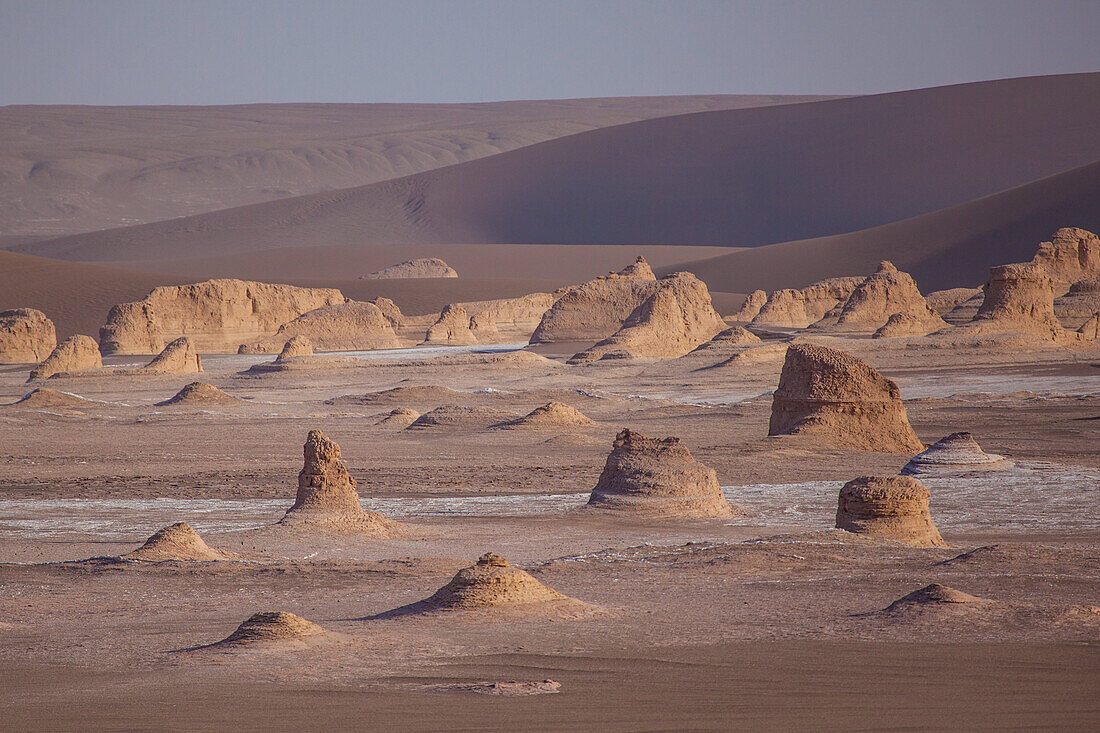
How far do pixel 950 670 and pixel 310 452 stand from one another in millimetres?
7722

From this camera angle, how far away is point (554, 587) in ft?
30.6

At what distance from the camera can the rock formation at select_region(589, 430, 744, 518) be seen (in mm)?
13336

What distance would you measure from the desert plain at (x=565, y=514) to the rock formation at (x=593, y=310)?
0.15 m

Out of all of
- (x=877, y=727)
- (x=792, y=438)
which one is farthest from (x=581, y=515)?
(x=877, y=727)

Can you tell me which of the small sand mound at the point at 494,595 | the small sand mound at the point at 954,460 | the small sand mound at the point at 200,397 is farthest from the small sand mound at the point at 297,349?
the small sand mound at the point at 494,595

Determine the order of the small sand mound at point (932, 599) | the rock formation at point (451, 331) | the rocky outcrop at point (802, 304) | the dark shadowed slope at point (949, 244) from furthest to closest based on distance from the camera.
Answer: the dark shadowed slope at point (949, 244)
the rocky outcrop at point (802, 304)
the rock formation at point (451, 331)
the small sand mound at point (932, 599)

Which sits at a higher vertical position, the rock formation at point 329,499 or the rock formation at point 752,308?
the rock formation at point 752,308

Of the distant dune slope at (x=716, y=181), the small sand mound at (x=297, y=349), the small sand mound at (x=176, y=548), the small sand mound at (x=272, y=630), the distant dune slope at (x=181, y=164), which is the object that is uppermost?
the distant dune slope at (x=181, y=164)

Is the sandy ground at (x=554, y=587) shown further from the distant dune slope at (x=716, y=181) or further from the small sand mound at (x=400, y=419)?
the distant dune slope at (x=716, y=181)


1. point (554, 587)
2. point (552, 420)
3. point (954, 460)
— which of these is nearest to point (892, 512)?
point (554, 587)

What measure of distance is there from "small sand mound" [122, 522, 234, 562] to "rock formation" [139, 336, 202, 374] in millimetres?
24748

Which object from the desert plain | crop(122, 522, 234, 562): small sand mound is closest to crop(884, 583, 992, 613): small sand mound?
the desert plain

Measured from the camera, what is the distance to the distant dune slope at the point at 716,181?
11294 centimetres

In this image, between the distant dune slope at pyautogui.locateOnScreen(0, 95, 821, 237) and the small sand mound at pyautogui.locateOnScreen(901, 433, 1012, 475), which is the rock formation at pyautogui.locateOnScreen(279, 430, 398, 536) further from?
the distant dune slope at pyautogui.locateOnScreen(0, 95, 821, 237)
